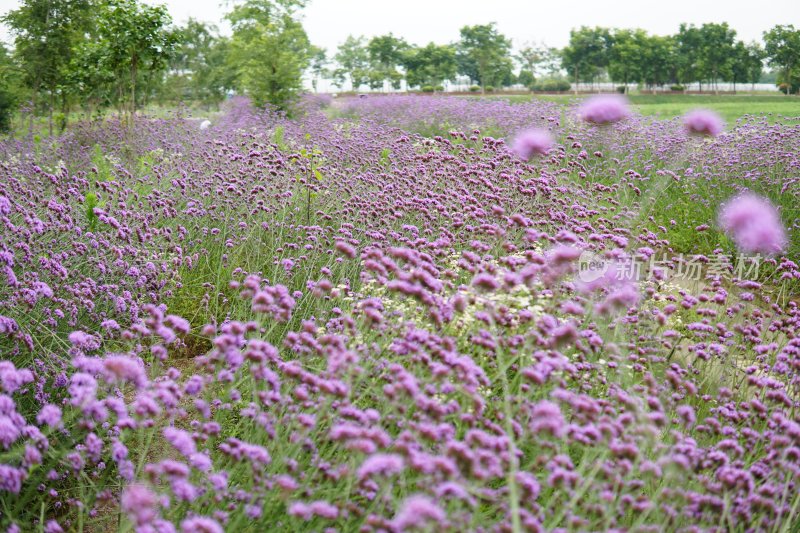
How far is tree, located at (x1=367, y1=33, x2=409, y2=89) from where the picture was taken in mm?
65000

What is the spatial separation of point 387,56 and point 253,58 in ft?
170

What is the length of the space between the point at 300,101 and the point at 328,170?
1064 cm

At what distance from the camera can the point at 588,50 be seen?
62.0 metres

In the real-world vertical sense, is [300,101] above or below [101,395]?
above

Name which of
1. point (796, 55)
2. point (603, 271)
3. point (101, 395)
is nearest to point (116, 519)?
point (101, 395)

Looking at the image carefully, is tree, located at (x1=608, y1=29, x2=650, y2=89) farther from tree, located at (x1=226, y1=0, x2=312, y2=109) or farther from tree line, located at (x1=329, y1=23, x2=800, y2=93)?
tree, located at (x1=226, y1=0, x2=312, y2=109)

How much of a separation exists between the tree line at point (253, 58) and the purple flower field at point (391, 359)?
4.77 m

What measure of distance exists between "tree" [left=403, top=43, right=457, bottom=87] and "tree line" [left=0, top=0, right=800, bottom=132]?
0.11m

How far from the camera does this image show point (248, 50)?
16.7 m

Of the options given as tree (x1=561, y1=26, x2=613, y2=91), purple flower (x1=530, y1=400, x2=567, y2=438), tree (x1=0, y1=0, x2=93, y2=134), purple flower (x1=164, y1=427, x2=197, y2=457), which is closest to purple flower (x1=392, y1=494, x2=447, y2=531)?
purple flower (x1=530, y1=400, x2=567, y2=438)

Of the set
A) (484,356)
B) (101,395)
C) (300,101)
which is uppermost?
(300,101)

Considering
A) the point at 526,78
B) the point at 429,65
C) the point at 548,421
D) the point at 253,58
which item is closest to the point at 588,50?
the point at 429,65

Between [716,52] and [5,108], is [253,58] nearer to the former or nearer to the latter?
[5,108]

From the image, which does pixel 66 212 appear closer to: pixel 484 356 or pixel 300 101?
pixel 484 356
